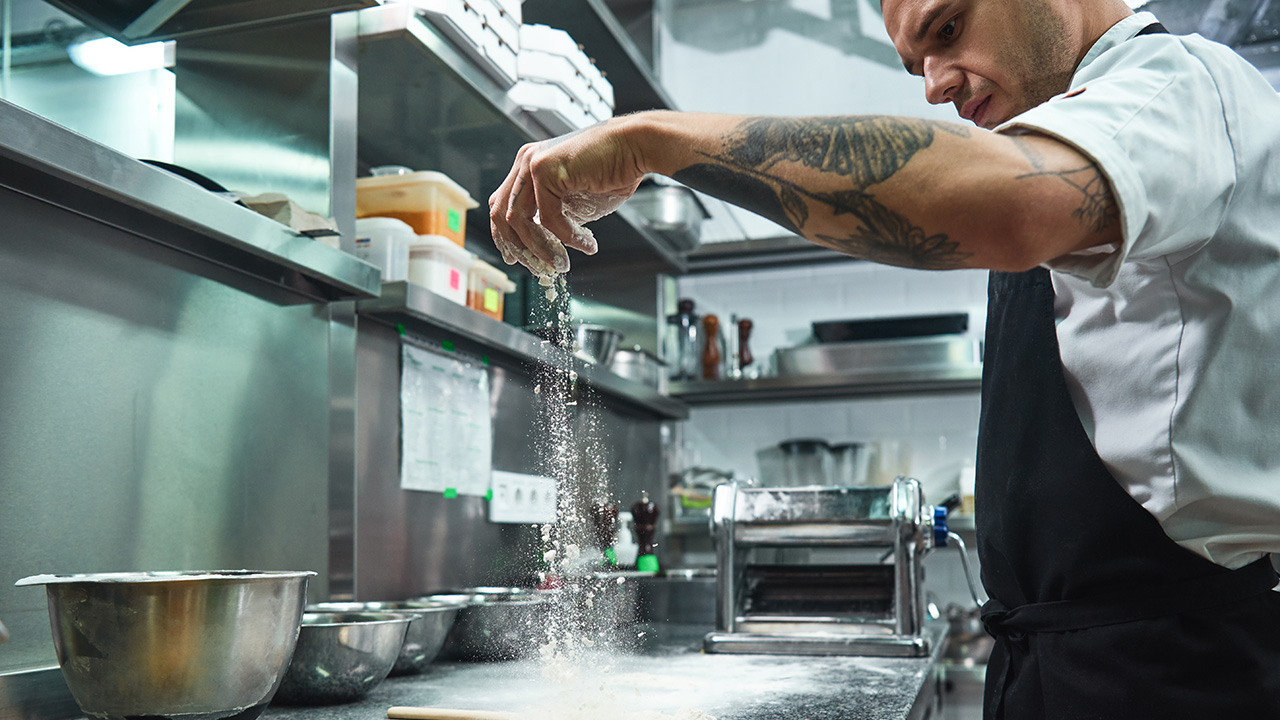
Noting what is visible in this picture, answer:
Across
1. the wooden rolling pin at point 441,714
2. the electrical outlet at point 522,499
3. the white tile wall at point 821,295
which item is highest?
the white tile wall at point 821,295

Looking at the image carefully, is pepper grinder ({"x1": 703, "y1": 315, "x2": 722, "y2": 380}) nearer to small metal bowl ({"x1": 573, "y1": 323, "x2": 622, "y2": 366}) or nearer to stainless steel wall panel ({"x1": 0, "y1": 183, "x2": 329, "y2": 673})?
small metal bowl ({"x1": 573, "y1": 323, "x2": 622, "y2": 366})

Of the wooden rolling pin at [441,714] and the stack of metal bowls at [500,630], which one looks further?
the stack of metal bowls at [500,630]

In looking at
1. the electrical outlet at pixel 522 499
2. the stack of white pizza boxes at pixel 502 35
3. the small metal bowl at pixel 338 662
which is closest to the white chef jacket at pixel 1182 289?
the small metal bowl at pixel 338 662

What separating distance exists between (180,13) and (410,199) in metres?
0.53

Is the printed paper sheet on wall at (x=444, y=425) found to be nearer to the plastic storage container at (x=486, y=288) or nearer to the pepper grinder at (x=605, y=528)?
the plastic storage container at (x=486, y=288)

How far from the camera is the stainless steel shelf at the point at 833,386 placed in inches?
128

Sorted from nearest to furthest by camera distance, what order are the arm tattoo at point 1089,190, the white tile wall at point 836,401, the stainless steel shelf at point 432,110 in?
1. the arm tattoo at point 1089,190
2. the stainless steel shelf at point 432,110
3. the white tile wall at point 836,401

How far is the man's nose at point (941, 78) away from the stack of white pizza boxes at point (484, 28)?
1.01 metres

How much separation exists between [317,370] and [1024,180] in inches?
54.5

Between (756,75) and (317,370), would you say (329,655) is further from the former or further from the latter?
(756,75)

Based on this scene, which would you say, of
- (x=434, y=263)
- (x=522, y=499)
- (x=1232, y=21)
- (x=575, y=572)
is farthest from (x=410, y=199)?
(x=1232, y=21)

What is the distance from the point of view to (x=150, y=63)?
1.80 m

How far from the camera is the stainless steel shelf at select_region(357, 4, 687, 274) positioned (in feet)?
5.71

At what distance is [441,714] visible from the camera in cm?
113
